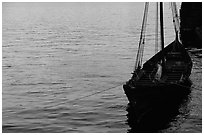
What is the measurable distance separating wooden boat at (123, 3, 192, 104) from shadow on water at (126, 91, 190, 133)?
0.40 m

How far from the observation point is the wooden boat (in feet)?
94.0

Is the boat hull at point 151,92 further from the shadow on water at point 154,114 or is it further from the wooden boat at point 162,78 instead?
the shadow on water at point 154,114

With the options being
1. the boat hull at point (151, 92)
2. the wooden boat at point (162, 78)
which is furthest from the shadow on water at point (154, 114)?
the wooden boat at point (162, 78)

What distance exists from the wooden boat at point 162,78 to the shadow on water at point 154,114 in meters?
0.40

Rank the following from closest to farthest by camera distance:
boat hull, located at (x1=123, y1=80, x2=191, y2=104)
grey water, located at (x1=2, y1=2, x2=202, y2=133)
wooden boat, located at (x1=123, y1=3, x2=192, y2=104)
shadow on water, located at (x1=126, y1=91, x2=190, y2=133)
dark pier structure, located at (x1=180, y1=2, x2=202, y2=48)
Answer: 1. shadow on water, located at (x1=126, y1=91, x2=190, y2=133)
2. grey water, located at (x1=2, y1=2, x2=202, y2=133)
3. boat hull, located at (x1=123, y1=80, x2=191, y2=104)
4. wooden boat, located at (x1=123, y1=3, x2=192, y2=104)
5. dark pier structure, located at (x1=180, y1=2, x2=202, y2=48)

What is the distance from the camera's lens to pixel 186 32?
77.2 meters

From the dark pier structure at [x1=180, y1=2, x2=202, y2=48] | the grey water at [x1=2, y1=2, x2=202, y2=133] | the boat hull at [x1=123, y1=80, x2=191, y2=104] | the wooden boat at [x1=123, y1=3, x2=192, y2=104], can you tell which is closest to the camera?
the grey water at [x1=2, y1=2, x2=202, y2=133]

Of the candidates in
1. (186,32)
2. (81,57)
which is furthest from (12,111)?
(186,32)

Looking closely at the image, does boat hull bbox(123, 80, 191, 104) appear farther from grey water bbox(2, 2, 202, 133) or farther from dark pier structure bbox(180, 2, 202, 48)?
dark pier structure bbox(180, 2, 202, 48)

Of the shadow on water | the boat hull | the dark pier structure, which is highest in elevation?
the dark pier structure

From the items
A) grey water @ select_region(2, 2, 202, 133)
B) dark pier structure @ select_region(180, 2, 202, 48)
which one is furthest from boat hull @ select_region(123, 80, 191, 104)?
dark pier structure @ select_region(180, 2, 202, 48)

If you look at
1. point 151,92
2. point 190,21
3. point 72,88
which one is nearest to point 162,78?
point 151,92

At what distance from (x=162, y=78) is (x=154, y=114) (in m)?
6.07

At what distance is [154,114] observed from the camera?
93.4ft
